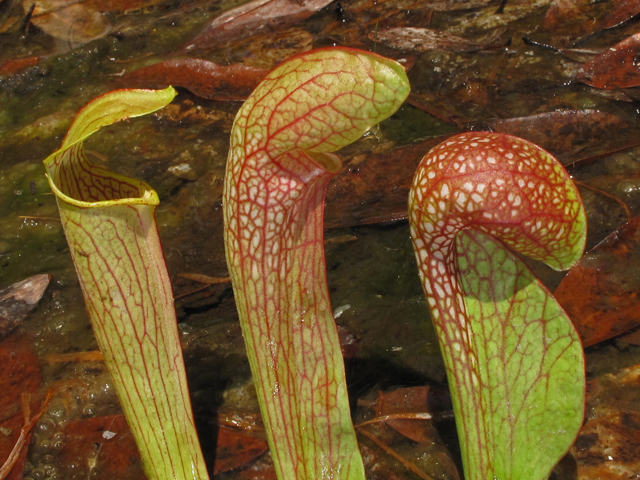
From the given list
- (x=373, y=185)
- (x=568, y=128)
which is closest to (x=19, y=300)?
(x=373, y=185)

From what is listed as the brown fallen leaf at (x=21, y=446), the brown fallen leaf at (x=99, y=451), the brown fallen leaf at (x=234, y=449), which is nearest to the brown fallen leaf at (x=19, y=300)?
the brown fallen leaf at (x=21, y=446)

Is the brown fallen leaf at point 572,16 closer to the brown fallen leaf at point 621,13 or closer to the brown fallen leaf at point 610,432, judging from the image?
the brown fallen leaf at point 621,13

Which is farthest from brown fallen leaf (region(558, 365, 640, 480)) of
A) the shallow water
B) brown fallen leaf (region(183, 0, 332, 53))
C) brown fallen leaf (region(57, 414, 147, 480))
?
brown fallen leaf (region(183, 0, 332, 53))

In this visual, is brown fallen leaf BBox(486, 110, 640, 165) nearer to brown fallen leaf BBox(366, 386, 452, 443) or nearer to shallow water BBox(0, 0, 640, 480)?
shallow water BBox(0, 0, 640, 480)

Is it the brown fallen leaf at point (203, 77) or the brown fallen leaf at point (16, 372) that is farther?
the brown fallen leaf at point (203, 77)

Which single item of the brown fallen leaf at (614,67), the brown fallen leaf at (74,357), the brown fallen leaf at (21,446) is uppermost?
the brown fallen leaf at (614,67)

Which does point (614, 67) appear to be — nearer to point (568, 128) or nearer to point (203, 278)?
point (568, 128)
